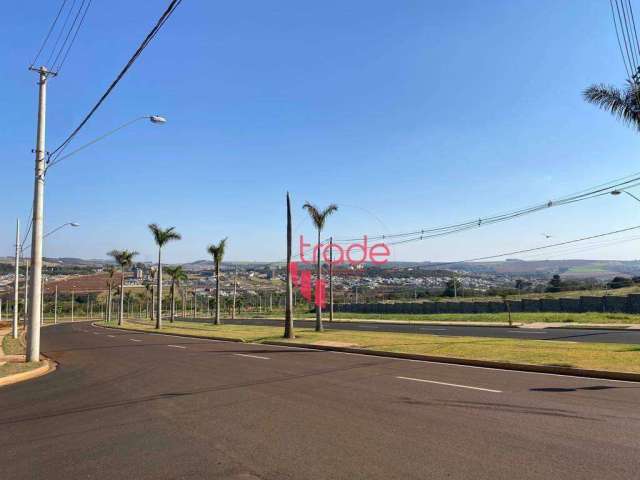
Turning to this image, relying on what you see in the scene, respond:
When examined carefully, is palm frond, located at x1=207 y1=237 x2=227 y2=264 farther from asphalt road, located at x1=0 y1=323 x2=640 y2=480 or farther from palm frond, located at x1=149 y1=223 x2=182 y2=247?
asphalt road, located at x1=0 y1=323 x2=640 y2=480

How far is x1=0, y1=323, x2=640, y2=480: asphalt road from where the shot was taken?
573 centimetres

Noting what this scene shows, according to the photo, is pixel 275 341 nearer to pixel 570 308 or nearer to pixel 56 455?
pixel 56 455

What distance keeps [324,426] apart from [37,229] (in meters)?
14.2

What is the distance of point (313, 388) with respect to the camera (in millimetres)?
11016

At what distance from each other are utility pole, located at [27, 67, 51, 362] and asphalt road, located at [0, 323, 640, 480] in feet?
16.0

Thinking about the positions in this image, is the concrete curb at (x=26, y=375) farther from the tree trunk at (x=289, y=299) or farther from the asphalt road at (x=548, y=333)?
the asphalt road at (x=548, y=333)

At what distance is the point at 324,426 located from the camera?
761 centimetres

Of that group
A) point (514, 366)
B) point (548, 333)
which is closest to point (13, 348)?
point (514, 366)

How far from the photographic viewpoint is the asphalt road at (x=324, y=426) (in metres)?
5.73

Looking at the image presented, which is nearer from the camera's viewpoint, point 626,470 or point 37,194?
point 626,470

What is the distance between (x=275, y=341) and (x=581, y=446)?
19246mm

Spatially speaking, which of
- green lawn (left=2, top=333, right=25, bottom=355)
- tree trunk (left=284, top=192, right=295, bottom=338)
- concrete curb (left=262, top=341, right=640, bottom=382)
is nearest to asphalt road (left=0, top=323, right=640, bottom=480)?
concrete curb (left=262, top=341, right=640, bottom=382)

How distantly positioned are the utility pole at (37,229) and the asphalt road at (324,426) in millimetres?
4887

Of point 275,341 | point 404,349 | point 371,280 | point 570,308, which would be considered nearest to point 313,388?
point 404,349
